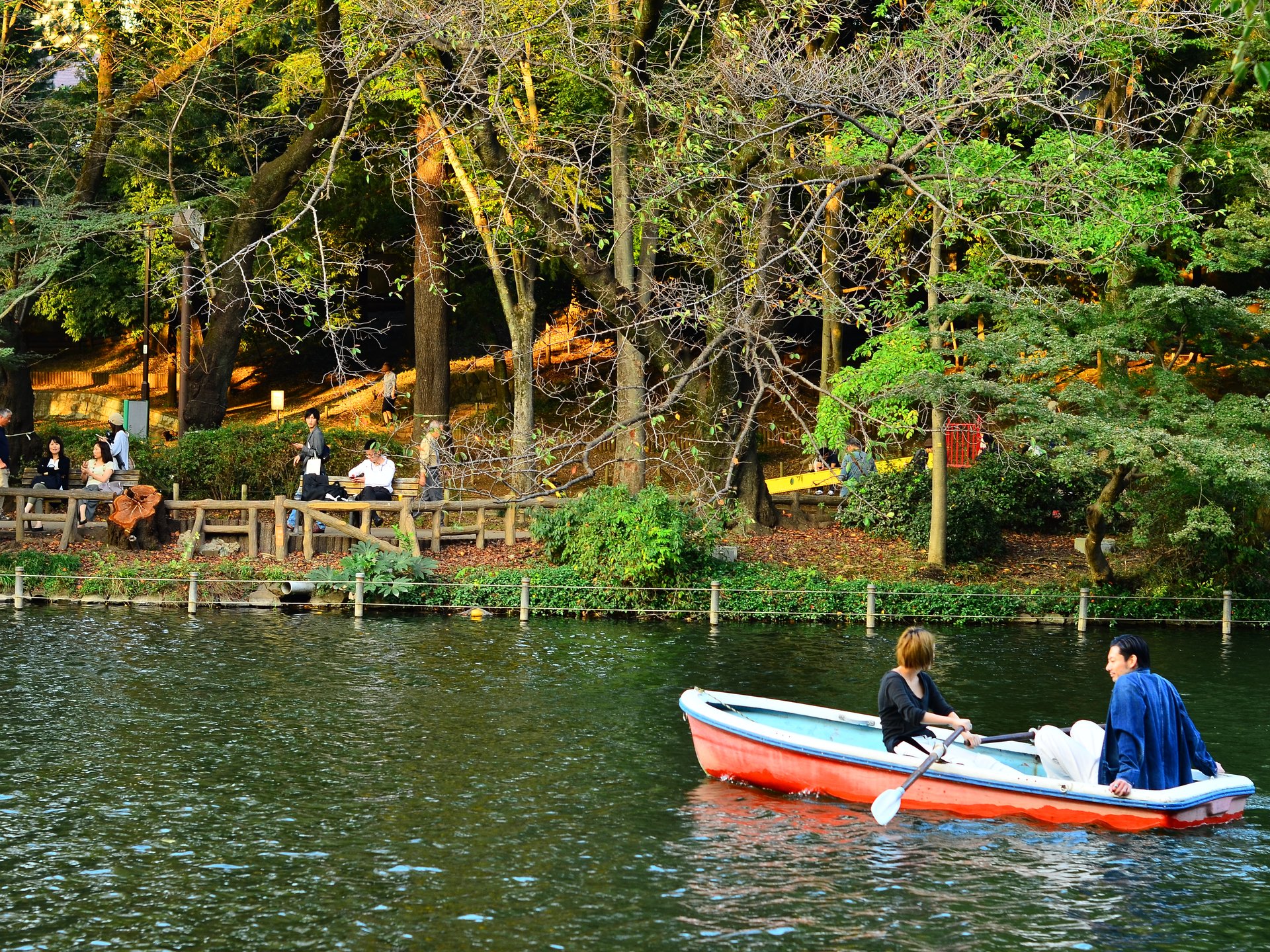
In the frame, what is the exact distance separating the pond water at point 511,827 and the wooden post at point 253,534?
5472 mm

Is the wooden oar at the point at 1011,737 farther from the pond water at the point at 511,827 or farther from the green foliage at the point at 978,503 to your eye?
the green foliage at the point at 978,503

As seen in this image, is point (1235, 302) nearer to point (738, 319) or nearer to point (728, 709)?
point (738, 319)

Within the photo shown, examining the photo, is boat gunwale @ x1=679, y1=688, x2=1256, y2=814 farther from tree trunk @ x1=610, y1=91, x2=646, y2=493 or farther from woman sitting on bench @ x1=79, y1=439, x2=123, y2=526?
woman sitting on bench @ x1=79, y1=439, x2=123, y2=526

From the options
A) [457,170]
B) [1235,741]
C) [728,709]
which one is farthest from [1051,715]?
[457,170]

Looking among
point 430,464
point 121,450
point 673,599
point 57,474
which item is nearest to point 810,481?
point 673,599

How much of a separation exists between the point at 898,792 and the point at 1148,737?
197 centimetres

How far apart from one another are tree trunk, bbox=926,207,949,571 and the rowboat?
1007 centimetres

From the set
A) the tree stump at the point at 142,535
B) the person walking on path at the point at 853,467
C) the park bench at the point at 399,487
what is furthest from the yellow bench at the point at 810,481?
the tree stump at the point at 142,535

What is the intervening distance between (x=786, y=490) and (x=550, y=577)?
9102 millimetres

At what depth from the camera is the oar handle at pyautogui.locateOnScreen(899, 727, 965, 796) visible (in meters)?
10.8

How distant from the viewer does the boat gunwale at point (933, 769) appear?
34.5ft

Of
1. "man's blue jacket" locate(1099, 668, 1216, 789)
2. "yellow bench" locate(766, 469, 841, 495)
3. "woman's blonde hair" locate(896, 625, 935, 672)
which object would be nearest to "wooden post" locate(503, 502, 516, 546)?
"yellow bench" locate(766, 469, 841, 495)

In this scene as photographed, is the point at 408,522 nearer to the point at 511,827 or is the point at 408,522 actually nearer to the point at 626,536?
the point at 626,536

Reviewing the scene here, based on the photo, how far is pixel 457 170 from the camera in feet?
79.8
